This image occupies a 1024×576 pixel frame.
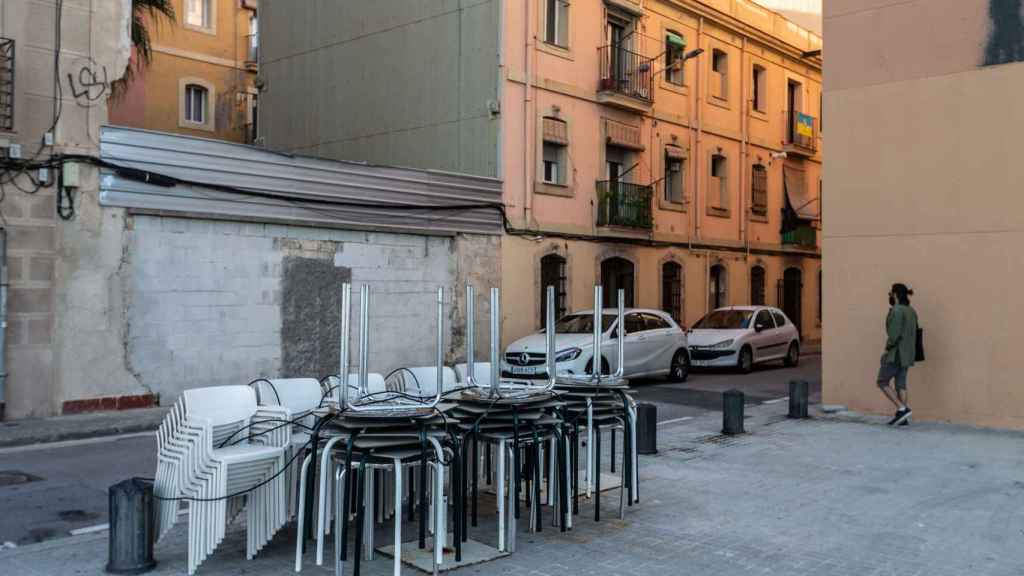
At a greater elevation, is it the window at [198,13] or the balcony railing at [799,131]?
the window at [198,13]

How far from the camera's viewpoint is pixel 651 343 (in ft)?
58.2

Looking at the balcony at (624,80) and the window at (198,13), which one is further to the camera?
the window at (198,13)

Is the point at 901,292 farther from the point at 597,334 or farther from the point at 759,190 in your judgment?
the point at 759,190

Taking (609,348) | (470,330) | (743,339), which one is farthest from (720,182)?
(470,330)

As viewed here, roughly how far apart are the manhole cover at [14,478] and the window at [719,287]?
20.9 meters

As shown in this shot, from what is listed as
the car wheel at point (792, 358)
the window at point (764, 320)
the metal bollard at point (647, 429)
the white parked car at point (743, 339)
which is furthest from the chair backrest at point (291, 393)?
the car wheel at point (792, 358)

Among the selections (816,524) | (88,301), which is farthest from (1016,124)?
(88,301)

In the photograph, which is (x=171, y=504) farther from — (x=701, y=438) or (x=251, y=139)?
(x=251, y=139)

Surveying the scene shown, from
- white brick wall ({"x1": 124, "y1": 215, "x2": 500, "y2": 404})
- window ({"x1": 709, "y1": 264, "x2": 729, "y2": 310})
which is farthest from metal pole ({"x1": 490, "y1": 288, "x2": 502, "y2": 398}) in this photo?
window ({"x1": 709, "y1": 264, "x2": 729, "y2": 310})

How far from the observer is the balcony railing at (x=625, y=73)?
22.4m

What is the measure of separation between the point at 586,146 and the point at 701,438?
12357 mm

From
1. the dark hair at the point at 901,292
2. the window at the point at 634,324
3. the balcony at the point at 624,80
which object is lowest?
the window at the point at 634,324

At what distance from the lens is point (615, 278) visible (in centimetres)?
2322

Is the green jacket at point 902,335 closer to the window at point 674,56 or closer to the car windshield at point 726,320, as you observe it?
the car windshield at point 726,320
